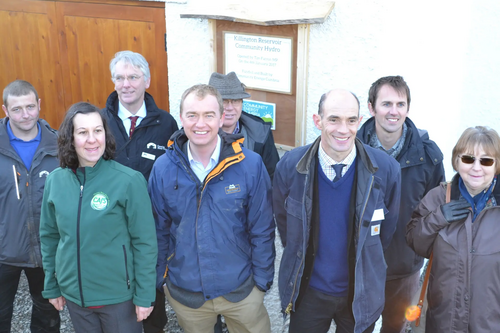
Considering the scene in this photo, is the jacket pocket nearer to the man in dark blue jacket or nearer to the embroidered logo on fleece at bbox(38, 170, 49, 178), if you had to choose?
the man in dark blue jacket

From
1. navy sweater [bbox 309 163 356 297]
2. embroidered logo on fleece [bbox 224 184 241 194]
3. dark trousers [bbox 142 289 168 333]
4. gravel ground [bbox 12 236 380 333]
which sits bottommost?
gravel ground [bbox 12 236 380 333]

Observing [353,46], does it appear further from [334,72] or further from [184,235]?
[184,235]

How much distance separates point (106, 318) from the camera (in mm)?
3211

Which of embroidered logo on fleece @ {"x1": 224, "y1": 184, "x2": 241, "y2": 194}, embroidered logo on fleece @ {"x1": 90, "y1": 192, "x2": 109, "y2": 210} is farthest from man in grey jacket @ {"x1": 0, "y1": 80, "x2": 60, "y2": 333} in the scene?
embroidered logo on fleece @ {"x1": 224, "y1": 184, "x2": 241, "y2": 194}

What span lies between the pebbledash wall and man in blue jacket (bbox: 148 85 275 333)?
1705mm

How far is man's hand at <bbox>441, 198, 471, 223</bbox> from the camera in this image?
9.44 ft

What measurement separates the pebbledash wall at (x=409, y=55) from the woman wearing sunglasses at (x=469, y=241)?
172 centimetres

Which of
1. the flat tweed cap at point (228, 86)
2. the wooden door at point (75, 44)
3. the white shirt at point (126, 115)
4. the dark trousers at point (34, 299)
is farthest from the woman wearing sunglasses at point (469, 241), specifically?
the wooden door at point (75, 44)

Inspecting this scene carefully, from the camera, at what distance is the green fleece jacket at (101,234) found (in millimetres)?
3041

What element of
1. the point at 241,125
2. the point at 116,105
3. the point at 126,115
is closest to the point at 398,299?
the point at 241,125

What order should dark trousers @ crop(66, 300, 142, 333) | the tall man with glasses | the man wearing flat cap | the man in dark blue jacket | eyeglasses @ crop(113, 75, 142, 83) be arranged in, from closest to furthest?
dark trousers @ crop(66, 300, 142, 333), the man in dark blue jacket, the man wearing flat cap, the tall man with glasses, eyeglasses @ crop(113, 75, 142, 83)

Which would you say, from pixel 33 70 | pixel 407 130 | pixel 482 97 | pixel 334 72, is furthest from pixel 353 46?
pixel 33 70

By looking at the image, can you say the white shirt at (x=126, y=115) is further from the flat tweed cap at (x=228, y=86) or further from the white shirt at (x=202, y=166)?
the white shirt at (x=202, y=166)

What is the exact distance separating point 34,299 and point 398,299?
9.19 ft
